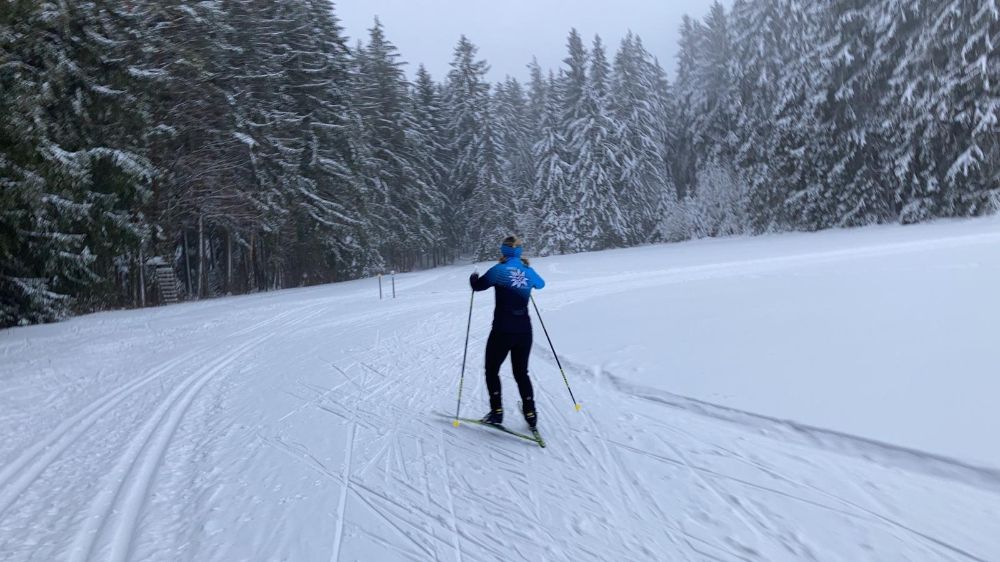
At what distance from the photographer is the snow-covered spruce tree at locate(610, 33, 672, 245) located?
45.6m

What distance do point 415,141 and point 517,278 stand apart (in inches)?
1529

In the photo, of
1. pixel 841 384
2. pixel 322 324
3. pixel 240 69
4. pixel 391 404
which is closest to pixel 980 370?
pixel 841 384

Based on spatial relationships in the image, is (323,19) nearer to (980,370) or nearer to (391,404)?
(391,404)

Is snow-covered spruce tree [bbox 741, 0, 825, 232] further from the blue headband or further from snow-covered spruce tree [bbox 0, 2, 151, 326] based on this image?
the blue headband

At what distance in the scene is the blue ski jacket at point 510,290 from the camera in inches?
228

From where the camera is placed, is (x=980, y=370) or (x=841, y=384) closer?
(x=980, y=370)

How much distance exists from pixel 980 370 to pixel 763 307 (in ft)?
17.3

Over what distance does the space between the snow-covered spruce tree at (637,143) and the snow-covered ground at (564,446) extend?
34.8 m

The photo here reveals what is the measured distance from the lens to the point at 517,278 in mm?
5824

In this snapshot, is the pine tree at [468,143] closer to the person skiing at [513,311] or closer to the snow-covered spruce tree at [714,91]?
the snow-covered spruce tree at [714,91]

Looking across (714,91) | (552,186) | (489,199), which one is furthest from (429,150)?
(714,91)

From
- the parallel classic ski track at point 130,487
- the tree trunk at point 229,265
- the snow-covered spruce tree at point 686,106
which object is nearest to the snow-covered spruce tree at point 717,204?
the snow-covered spruce tree at point 686,106

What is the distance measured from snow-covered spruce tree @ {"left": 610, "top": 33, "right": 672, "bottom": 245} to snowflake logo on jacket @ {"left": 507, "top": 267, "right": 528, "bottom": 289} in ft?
133

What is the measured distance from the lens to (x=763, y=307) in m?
10.9
